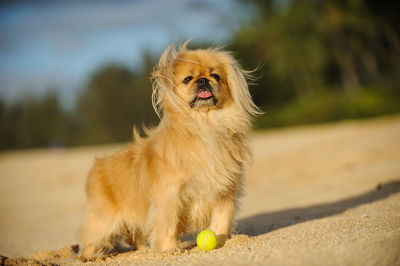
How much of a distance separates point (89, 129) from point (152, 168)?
32399 mm

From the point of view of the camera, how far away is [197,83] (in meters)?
4.17

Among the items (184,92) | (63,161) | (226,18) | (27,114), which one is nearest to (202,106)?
(184,92)

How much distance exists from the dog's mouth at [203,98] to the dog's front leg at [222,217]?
100 centimetres

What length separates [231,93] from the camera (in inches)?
175

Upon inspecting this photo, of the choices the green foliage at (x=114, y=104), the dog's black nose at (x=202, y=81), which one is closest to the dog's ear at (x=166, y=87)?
the dog's black nose at (x=202, y=81)

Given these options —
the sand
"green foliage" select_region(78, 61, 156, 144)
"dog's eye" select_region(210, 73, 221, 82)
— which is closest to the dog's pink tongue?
"dog's eye" select_region(210, 73, 221, 82)

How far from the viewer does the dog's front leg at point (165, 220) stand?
380cm

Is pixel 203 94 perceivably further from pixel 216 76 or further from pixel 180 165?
pixel 180 165

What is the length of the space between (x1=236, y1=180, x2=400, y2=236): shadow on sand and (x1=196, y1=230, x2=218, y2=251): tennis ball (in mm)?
1085

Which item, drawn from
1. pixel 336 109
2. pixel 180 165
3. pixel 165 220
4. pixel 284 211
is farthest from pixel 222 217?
pixel 336 109

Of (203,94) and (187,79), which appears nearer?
(203,94)

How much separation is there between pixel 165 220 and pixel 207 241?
1.47 feet

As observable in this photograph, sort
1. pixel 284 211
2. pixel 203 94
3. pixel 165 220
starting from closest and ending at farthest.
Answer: pixel 165 220 < pixel 203 94 < pixel 284 211

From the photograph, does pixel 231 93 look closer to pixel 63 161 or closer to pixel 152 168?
pixel 152 168
